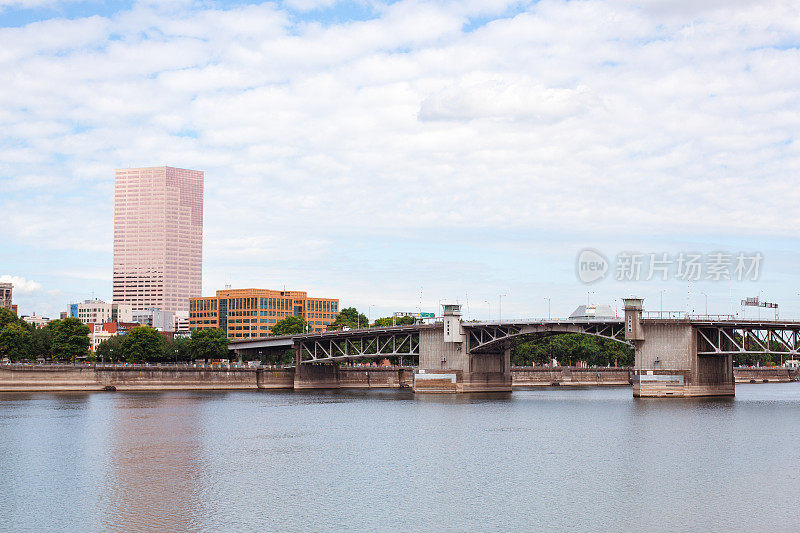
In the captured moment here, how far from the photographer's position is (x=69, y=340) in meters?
175

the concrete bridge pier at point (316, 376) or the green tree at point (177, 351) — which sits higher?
the green tree at point (177, 351)

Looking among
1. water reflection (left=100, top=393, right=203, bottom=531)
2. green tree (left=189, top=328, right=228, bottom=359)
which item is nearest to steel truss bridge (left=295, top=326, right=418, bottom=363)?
green tree (left=189, top=328, right=228, bottom=359)

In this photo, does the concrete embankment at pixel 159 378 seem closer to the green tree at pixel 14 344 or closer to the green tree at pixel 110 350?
the green tree at pixel 14 344

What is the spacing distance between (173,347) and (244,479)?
5568 inches

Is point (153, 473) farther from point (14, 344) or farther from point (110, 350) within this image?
point (110, 350)

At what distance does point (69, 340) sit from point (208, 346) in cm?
2833

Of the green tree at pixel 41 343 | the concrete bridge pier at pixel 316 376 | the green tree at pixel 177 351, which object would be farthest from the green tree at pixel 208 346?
the green tree at pixel 41 343

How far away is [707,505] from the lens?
166 ft

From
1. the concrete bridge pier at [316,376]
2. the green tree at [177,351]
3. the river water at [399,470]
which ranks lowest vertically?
the river water at [399,470]

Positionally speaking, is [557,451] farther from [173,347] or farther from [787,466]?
[173,347]

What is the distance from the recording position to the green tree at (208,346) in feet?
627

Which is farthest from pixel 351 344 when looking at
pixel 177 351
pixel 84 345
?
pixel 84 345

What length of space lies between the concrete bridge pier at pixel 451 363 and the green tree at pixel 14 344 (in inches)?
2893

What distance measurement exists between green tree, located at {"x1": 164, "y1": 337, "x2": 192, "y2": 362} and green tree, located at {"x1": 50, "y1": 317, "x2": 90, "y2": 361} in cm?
1999
